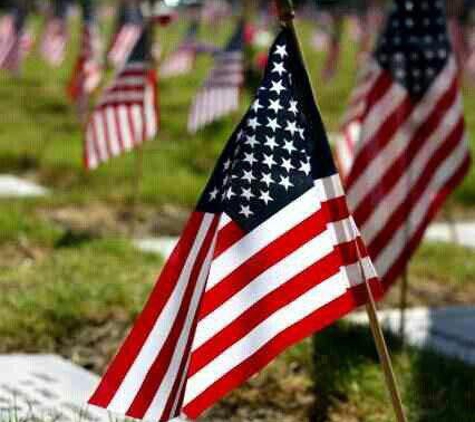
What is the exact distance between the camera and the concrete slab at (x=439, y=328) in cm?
663

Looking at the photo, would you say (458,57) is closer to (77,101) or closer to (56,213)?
(77,101)

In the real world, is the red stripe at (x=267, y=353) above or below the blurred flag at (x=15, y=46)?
above

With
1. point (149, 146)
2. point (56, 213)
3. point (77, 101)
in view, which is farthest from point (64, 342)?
point (77, 101)

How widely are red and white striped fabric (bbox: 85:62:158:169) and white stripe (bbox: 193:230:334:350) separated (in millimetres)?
5680

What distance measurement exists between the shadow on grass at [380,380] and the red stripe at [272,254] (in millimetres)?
1416

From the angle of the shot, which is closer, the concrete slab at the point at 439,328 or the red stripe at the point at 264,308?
the red stripe at the point at 264,308

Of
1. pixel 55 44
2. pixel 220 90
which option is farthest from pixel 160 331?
pixel 55 44

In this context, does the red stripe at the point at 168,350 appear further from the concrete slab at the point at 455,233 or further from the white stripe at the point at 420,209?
the concrete slab at the point at 455,233

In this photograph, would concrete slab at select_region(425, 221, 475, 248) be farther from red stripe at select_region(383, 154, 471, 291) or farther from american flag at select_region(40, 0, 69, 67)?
american flag at select_region(40, 0, 69, 67)

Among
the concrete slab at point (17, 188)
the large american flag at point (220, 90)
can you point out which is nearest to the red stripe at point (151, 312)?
the concrete slab at point (17, 188)

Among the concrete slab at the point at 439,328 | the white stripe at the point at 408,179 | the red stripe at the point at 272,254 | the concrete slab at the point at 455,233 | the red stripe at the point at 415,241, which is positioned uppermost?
the red stripe at the point at 272,254

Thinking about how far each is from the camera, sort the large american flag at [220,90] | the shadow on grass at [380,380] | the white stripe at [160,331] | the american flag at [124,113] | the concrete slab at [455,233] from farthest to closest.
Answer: the large american flag at [220,90] < the concrete slab at [455,233] < the american flag at [124,113] < the shadow on grass at [380,380] < the white stripe at [160,331]

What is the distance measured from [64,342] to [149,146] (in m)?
7.95

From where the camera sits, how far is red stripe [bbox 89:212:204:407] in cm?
403
